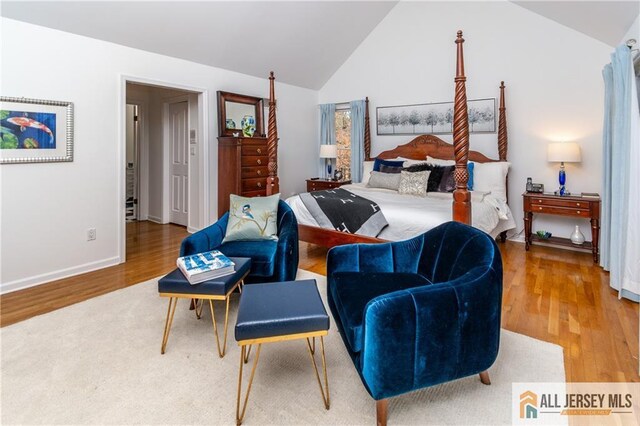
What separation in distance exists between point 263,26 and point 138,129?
125 inches

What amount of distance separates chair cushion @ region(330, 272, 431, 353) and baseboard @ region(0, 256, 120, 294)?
2.92 meters

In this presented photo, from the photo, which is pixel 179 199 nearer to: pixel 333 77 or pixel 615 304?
pixel 333 77

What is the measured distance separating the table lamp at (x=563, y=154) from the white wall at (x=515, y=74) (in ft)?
0.93

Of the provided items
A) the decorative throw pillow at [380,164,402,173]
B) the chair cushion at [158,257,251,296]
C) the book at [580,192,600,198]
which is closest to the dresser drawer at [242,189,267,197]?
the decorative throw pillow at [380,164,402,173]

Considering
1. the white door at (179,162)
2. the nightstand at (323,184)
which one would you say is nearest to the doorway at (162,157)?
the white door at (179,162)

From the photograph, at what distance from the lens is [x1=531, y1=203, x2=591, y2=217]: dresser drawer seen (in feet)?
12.7

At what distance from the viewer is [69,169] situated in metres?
3.43

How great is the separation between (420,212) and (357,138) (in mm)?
3092

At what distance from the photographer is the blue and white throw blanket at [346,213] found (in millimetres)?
3396

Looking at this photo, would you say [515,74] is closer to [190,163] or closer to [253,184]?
[253,184]

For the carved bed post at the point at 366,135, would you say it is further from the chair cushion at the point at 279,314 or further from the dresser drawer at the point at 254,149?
the chair cushion at the point at 279,314

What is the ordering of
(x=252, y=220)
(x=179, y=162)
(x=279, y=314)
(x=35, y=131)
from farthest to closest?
(x=179, y=162), (x=35, y=131), (x=252, y=220), (x=279, y=314)

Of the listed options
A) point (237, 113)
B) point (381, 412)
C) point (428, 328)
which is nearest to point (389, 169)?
point (237, 113)

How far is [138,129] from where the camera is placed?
20.2 ft
